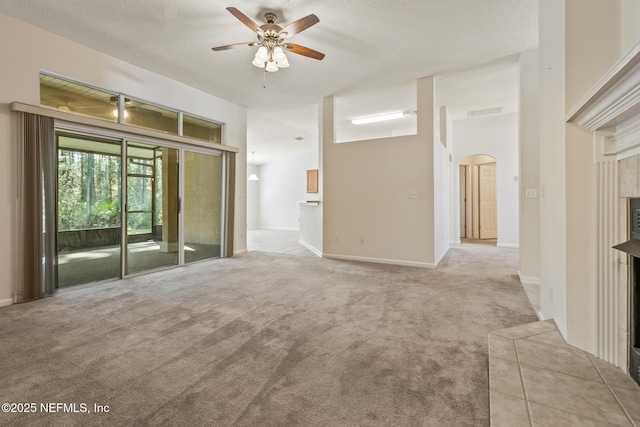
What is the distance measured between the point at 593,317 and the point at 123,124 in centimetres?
511

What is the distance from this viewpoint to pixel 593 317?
1.67 m

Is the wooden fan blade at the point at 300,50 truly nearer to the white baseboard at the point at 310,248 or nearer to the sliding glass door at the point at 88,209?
the sliding glass door at the point at 88,209

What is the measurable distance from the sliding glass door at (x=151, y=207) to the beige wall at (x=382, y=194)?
106 inches

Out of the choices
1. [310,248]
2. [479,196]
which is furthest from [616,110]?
[479,196]

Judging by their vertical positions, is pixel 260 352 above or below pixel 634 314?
below

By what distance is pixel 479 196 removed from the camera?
8.05 meters

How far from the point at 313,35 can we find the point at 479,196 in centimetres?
670

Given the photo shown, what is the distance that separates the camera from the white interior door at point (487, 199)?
26.3 ft

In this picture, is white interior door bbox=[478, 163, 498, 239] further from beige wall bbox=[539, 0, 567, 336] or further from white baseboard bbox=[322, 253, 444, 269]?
beige wall bbox=[539, 0, 567, 336]

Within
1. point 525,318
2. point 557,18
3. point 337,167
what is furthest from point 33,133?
point 525,318

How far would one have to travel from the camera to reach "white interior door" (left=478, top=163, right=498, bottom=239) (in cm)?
801

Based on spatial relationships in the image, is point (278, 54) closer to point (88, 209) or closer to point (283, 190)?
point (88, 209)

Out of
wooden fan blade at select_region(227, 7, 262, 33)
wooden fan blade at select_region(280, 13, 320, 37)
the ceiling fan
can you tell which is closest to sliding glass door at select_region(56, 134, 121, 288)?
the ceiling fan

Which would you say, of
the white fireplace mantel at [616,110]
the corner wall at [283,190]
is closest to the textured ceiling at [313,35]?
the white fireplace mantel at [616,110]
